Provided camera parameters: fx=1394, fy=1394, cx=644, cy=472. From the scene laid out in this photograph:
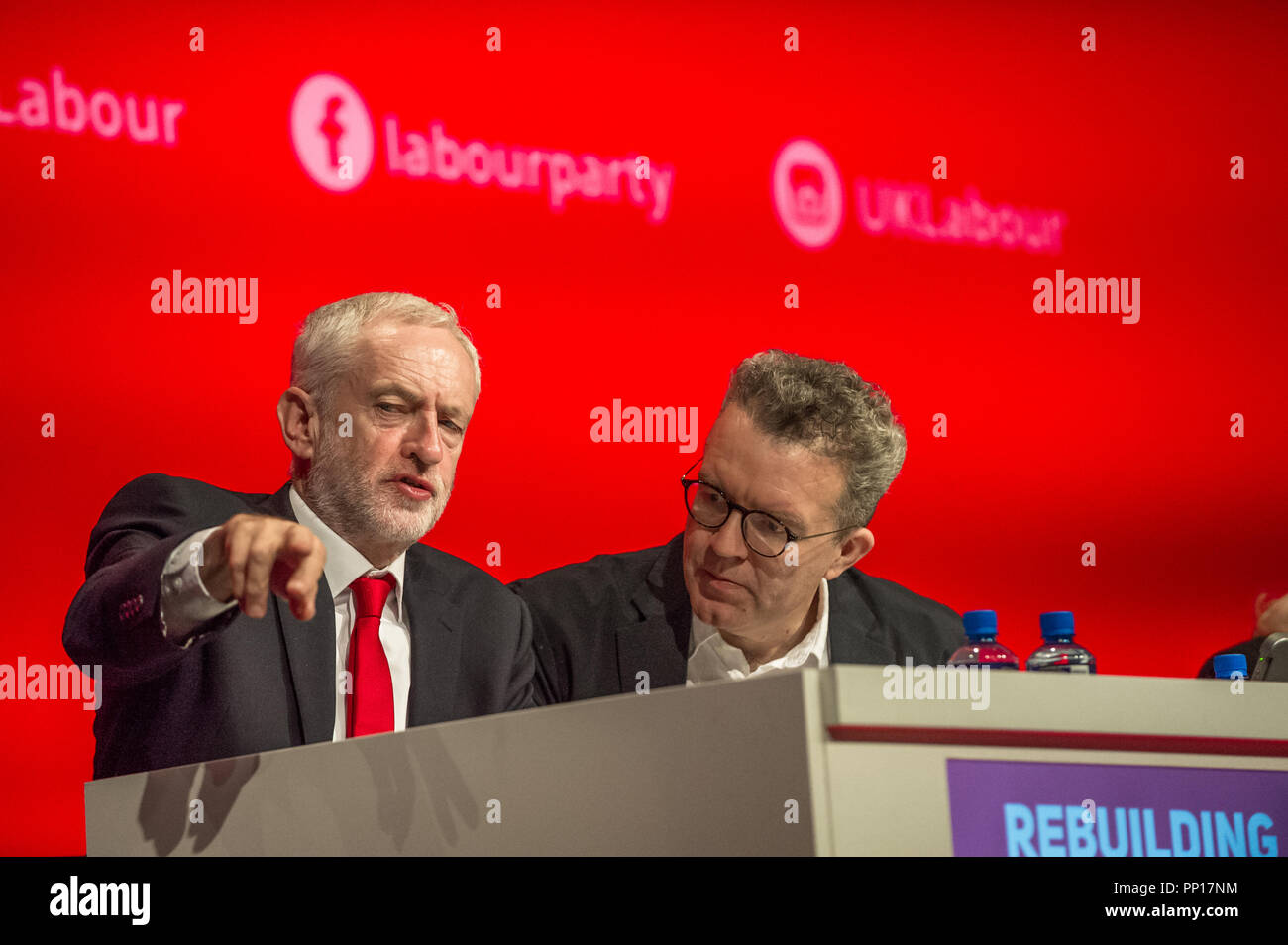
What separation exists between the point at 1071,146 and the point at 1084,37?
0.94 feet

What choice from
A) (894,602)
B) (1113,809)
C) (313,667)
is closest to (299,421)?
(313,667)

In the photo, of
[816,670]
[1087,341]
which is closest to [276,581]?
[816,670]

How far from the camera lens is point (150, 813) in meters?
1.11

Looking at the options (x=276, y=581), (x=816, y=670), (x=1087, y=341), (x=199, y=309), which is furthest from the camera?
(x=1087, y=341)

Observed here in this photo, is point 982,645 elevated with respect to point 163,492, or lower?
lower

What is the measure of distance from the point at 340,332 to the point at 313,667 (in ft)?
2.21

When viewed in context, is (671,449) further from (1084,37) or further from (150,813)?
(150,813)

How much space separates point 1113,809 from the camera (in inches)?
34.3

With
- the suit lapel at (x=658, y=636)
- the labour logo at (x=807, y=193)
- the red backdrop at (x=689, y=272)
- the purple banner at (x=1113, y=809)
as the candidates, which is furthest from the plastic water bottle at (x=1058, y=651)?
the labour logo at (x=807, y=193)

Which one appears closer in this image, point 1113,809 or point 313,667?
point 1113,809

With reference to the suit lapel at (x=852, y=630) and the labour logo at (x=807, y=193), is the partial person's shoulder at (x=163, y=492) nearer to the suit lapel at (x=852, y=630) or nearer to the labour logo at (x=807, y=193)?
the suit lapel at (x=852, y=630)

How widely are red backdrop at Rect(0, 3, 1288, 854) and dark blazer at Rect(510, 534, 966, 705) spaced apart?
0.56 meters

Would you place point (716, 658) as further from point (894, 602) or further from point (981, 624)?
point (981, 624)

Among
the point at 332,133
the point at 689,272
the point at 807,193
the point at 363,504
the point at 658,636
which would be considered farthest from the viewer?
the point at 807,193
